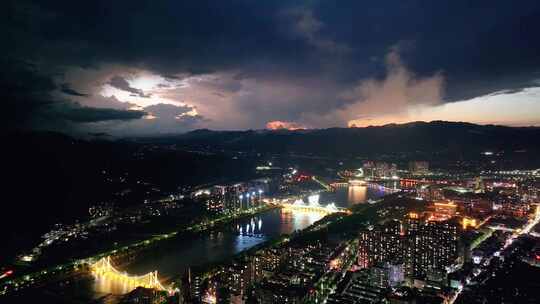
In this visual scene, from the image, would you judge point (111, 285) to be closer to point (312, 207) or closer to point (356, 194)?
point (312, 207)

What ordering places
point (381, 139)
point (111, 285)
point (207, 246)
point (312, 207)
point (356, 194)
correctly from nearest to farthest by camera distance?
point (111, 285) < point (207, 246) < point (312, 207) < point (356, 194) < point (381, 139)

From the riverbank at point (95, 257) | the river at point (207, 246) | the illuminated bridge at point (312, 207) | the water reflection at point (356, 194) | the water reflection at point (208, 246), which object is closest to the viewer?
the riverbank at point (95, 257)

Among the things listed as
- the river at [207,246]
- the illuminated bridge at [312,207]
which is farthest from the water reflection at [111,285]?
the illuminated bridge at [312,207]

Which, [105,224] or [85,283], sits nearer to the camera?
[85,283]

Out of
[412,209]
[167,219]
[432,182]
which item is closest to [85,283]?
[167,219]

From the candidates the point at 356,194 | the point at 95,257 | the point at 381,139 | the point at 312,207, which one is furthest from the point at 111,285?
the point at 381,139

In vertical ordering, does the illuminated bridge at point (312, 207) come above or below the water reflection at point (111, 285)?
above

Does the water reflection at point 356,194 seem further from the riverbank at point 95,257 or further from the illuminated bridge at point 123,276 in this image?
the illuminated bridge at point 123,276

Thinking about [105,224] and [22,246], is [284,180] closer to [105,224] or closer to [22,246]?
[105,224]
